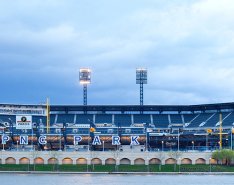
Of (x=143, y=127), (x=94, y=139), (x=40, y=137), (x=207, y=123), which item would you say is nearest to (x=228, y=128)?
(x=207, y=123)

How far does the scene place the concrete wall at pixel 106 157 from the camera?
13688 centimetres

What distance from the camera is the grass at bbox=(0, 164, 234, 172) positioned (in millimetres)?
127562

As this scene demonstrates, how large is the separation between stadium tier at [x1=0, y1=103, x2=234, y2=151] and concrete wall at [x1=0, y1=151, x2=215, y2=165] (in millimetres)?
18042

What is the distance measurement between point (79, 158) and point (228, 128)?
44.5 m

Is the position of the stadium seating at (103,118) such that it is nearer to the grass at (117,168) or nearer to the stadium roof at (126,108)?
the stadium roof at (126,108)

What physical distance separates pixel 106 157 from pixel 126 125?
4531 centimetres

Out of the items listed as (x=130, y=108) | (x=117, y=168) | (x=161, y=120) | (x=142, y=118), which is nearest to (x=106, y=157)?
(x=117, y=168)

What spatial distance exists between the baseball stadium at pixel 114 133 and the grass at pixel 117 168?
13.4 feet

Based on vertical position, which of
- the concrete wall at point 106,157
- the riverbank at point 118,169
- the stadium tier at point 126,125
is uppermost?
the stadium tier at point 126,125

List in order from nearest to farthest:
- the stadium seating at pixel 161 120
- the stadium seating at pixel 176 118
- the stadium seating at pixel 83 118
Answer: the stadium seating at pixel 161 120, the stadium seating at pixel 83 118, the stadium seating at pixel 176 118

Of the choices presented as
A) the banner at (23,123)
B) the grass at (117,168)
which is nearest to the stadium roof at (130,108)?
the banner at (23,123)

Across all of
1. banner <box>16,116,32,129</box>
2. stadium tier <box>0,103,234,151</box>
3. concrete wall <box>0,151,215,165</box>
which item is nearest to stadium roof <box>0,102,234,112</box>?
stadium tier <box>0,103,234,151</box>

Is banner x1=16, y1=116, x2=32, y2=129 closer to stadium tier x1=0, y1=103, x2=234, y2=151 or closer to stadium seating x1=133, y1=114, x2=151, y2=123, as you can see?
stadium tier x1=0, y1=103, x2=234, y2=151

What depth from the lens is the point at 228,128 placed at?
545ft
